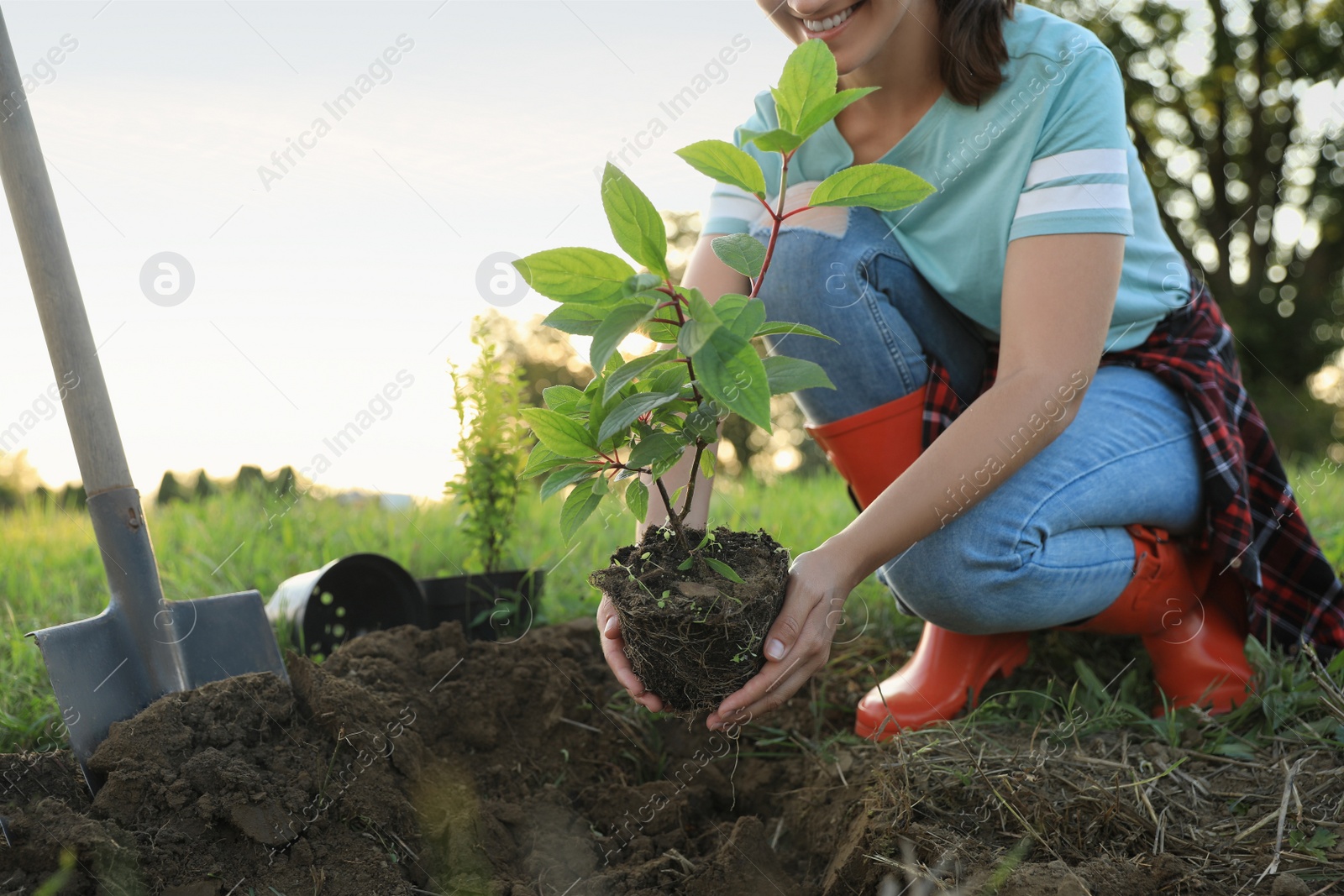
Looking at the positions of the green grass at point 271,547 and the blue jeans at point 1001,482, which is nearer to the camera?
the blue jeans at point 1001,482

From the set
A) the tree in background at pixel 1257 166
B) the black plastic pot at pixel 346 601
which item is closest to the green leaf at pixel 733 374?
the black plastic pot at pixel 346 601

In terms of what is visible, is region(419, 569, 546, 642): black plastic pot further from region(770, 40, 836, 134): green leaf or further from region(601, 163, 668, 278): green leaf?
region(770, 40, 836, 134): green leaf

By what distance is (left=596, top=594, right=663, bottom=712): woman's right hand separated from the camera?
1.33m

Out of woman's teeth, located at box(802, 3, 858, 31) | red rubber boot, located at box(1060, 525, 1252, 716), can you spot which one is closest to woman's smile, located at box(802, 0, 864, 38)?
woman's teeth, located at box(802, 3, 858, 31)

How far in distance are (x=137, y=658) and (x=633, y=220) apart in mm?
1195

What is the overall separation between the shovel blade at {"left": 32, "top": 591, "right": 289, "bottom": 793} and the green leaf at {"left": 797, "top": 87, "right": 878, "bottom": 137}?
132 cm

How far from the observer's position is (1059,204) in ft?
5.14

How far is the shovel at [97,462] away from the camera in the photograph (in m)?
1.58

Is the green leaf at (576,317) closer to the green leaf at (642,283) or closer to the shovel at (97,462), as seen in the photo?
the green leaf at (642,283)

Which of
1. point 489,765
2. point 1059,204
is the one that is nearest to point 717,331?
point 1059,204

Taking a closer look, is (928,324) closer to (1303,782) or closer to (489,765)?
(1303,782)

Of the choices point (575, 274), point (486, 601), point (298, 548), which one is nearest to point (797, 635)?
point (575, 274)

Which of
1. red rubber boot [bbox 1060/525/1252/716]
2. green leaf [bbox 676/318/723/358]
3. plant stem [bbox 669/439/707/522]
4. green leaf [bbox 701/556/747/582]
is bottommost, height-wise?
red rubber boot [bbox 1060/525/1252/716]

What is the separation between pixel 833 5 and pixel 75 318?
4.73ft
